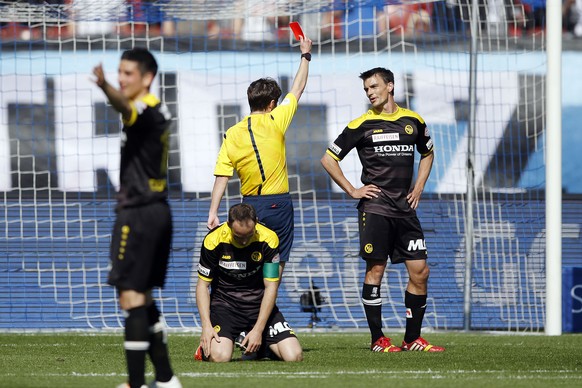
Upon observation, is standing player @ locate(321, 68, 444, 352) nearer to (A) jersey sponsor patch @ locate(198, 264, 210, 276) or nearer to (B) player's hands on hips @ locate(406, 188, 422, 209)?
(B) player's hands on hips @ locate(406, 188, 422, 209)

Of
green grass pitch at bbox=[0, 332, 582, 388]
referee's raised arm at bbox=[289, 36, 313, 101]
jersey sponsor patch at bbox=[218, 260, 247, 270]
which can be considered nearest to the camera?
green grass pitch at bbox=[0, 332, 582, 388]

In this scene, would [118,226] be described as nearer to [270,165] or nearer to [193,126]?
[270,165]

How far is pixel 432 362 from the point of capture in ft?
23.9

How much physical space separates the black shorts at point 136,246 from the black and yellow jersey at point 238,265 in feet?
6.90

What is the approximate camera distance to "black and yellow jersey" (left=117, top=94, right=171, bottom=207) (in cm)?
521

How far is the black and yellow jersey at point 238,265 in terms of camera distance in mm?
7336

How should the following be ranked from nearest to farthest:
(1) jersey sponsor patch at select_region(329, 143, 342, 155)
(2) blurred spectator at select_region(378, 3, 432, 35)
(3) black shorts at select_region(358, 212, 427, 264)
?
(3) black shorts at select_region(358, 212, 427, 264)
(1) jersey sponsor patch at select_region(329, 143, 342, 155)
(2) blurred spectator at select_region(378, 3, 432, 35)

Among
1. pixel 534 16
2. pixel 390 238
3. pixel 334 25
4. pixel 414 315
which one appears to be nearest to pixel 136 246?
pixel 390 238

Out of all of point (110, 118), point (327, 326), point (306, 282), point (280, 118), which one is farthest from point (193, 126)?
point (280, 118)

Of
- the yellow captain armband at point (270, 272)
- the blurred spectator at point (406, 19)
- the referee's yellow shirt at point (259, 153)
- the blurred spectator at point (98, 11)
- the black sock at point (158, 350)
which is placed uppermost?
the blurred spectator at point (406, 19)

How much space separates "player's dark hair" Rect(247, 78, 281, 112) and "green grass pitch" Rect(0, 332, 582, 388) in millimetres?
1824

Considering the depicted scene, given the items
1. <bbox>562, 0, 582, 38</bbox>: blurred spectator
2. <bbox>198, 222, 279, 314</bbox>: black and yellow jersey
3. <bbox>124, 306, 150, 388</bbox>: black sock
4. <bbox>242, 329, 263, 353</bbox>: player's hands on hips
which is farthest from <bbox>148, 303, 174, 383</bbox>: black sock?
<bbox>562, 0, 582, 38</bbox>: blurred spectator

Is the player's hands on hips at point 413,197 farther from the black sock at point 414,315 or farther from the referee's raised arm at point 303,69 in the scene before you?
the referee's raised arm at point 303,69

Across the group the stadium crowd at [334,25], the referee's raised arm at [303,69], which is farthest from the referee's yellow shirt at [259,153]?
the stadium crowd at [334,25]
